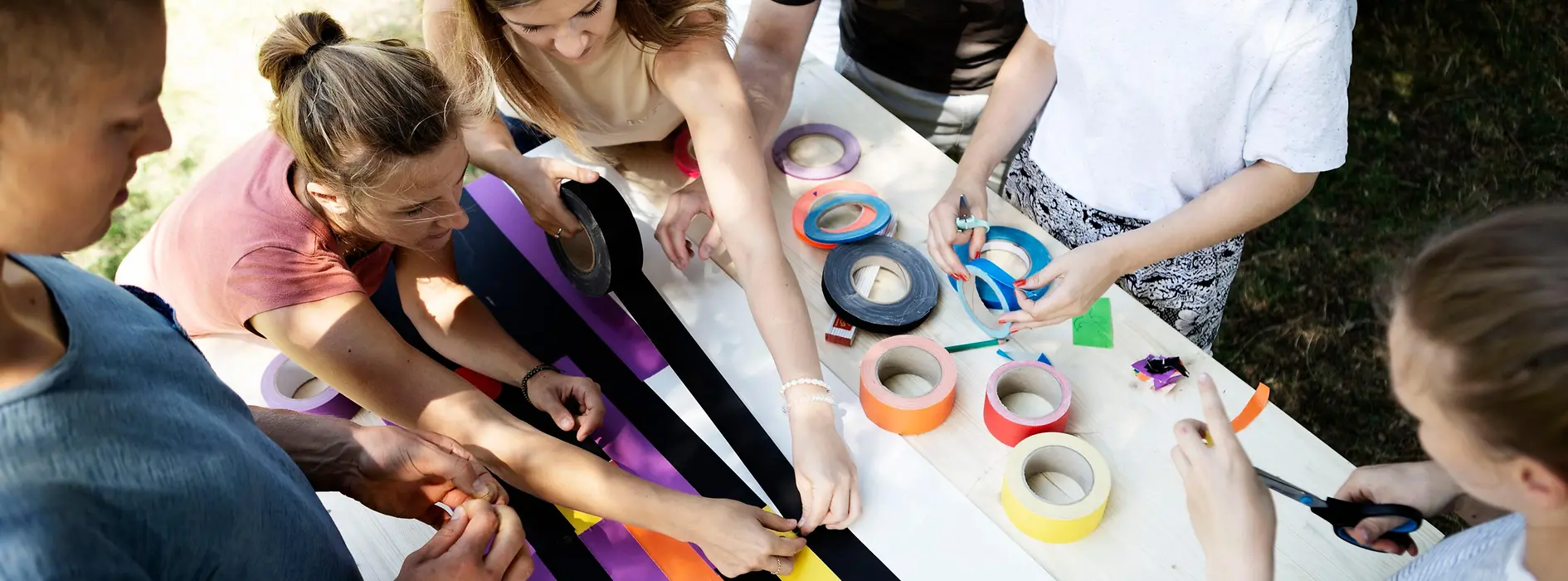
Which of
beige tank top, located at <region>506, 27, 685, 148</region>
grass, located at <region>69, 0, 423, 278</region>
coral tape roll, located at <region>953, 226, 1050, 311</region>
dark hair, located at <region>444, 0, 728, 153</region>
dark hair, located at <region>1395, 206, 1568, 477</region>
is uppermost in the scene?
dark hair, located at <region>1395, 206, 1568, 477</region>

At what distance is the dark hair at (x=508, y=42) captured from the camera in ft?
5.76

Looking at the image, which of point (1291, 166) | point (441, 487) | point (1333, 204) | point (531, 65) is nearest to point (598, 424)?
point (441, 487)

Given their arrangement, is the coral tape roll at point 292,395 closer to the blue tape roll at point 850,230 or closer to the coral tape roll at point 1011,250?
the blue tape roll at point 850,230

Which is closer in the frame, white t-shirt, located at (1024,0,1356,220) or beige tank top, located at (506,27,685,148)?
white t-shirt, located at (1024,0,1356,220)

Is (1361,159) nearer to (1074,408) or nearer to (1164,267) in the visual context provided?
(1164,267)

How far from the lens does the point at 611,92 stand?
6.53 feet

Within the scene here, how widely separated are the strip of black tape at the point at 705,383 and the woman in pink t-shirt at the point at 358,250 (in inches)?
2.9

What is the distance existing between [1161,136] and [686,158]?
1.01m

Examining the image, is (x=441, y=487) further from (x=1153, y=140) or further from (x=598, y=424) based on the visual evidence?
(x=1153, y=140)

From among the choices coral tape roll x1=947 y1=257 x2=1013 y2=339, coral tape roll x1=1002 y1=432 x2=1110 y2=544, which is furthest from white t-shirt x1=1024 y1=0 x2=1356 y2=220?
coral tape roll x1=1002 y1=432 x2=1110 y2=544

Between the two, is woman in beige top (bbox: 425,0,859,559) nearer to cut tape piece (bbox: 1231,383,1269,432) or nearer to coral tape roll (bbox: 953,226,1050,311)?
coral tape roll (bbox: 953,226,1050,311)

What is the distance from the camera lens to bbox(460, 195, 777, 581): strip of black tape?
64.6 inches

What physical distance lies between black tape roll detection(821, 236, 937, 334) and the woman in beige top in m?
0.09

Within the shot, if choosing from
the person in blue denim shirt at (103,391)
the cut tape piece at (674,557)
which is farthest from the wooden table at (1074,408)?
the person in blue denim shirt at (103,391)
